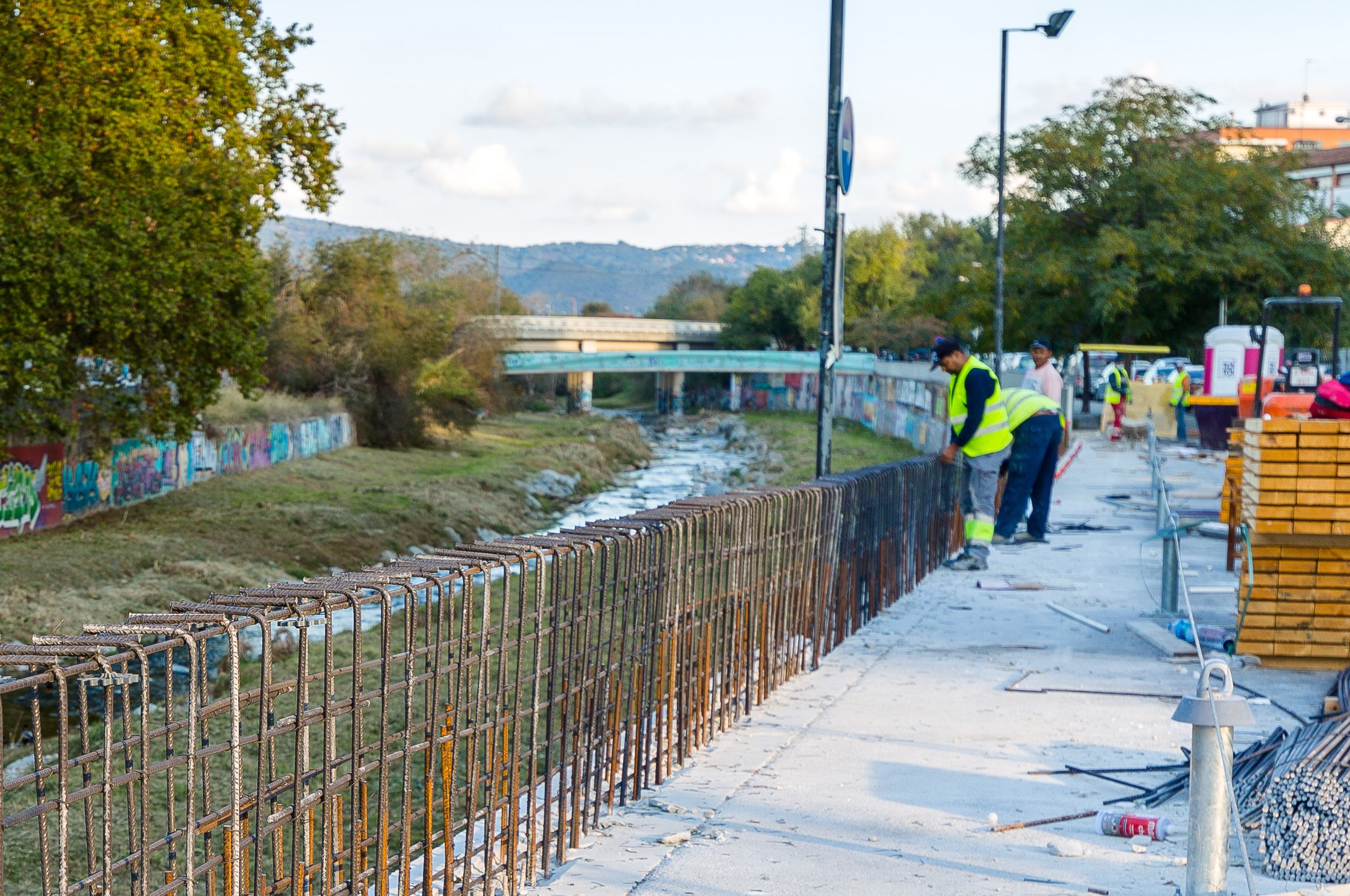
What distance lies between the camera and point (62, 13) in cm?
2194

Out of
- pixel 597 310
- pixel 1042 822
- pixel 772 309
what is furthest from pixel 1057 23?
pixel 597 310

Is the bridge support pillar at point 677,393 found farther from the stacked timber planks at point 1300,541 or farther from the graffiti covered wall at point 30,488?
the stacked timber planks at point 1300,541

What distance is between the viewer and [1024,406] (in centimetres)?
1262

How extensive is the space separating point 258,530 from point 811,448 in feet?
101

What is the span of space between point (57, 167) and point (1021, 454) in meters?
15.5

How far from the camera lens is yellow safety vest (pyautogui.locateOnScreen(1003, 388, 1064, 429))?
41.3 ft

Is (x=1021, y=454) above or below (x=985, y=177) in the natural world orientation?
below

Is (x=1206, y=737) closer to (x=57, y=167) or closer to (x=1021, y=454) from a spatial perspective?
(x=1021, y=454)

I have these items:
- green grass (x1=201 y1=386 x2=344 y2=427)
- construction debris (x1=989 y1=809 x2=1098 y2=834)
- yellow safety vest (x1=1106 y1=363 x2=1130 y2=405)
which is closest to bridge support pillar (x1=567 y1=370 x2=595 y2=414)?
green grass (x1=201 y1=386 x2=344 y2=427)

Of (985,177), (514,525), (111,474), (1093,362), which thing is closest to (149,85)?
(111,474)

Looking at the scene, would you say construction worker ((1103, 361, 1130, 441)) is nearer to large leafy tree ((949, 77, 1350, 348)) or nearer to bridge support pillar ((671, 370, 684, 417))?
large leafy tree ((949, 77, 1350, 348))

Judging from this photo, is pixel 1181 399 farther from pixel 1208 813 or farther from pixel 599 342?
pixel 599 342

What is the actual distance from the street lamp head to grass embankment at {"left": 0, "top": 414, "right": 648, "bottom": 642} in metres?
16.4

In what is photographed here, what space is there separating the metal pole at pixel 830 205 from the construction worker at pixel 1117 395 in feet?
80.6
